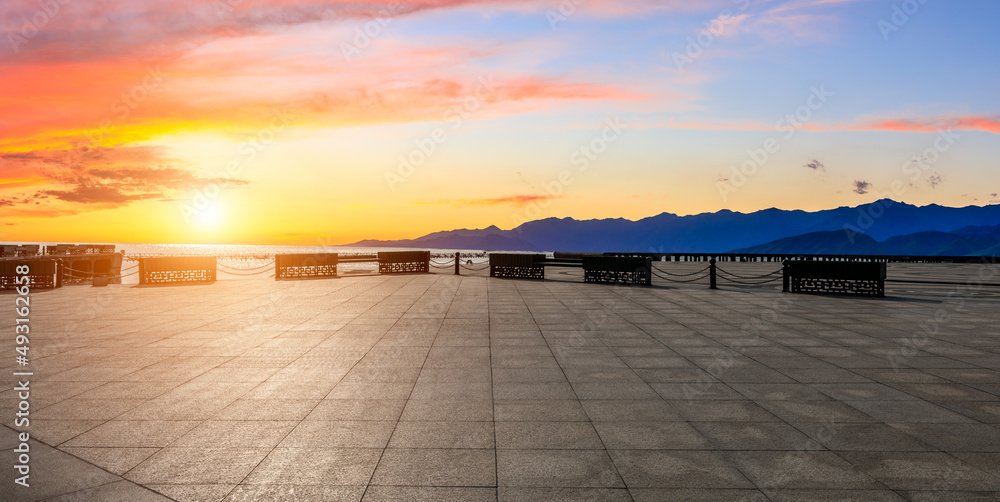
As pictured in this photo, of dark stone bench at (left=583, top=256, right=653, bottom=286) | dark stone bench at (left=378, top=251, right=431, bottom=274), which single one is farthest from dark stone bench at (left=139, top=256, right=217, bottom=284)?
dark stone bench at (left=583, top=256, right=653, bottom=286)

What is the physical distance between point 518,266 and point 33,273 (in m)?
20.1

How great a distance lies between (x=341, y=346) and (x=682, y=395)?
5.81 meters

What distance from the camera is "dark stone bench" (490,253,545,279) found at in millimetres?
28016

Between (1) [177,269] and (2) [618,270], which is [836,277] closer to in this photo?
(2) [618,270]

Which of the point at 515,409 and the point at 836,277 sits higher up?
the point at 836,277

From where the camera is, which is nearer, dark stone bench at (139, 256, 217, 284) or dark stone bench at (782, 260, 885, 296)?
dark stone bench at (782, 260, 885, 296)

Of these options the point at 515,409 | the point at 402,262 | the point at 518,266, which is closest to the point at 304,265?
the point at 402,262

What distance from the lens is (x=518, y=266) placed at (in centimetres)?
2884

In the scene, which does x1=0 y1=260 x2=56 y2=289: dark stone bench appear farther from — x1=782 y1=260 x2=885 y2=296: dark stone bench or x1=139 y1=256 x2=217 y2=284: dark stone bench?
x1=782 y1=260 x2=885 y2=296: dark stone bench

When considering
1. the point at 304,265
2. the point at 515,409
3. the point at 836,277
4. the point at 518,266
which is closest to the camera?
the point at 515,409

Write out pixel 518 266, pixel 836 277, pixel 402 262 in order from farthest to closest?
pixel 402 262 → pixel 518 266 → pixel 836 277

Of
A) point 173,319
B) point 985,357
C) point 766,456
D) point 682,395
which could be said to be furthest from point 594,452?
point 173,319

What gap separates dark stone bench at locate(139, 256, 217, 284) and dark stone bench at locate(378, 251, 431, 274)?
8.46 meters

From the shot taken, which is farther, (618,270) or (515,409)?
(618,270)
